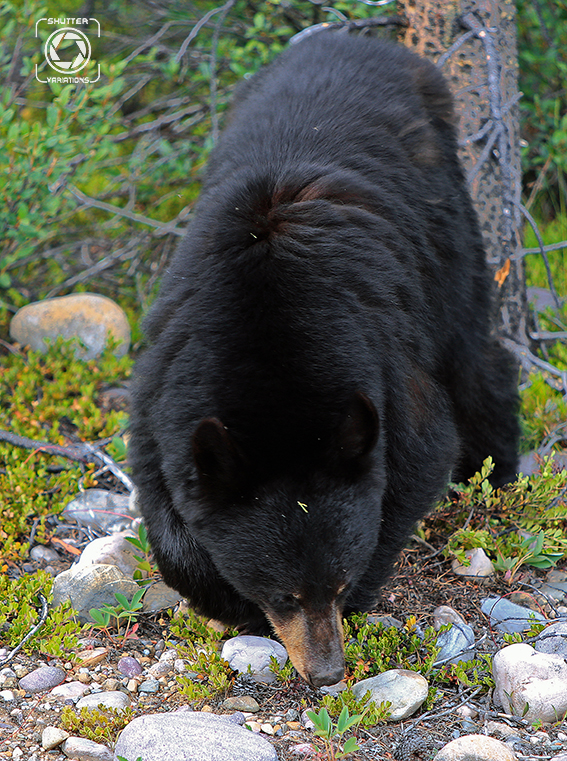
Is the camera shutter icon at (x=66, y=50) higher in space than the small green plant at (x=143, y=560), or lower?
higher

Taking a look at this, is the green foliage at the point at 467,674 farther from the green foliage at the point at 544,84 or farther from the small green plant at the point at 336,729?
the green foliage at the point at 544,84

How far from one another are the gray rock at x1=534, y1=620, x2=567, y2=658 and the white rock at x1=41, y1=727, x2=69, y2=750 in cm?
142

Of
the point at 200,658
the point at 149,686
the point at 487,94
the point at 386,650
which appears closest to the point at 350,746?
the point at 386,650

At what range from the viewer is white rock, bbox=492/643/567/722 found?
7.20 feet

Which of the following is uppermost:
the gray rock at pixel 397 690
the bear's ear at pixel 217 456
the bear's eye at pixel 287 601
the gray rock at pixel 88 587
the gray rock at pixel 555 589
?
the bear's ear at pixel 217 456

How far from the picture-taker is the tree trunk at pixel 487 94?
3.83 m

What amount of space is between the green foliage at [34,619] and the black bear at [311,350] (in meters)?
0.38

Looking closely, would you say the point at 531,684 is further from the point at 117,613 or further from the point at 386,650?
the point at 117,613

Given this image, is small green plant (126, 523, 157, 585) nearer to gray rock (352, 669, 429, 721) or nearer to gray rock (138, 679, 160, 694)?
gray rock (138, 679, 160, 694)

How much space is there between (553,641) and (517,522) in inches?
27.0

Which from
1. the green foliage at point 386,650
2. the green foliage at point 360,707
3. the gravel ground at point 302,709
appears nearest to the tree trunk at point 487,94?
the gravel ground at point 302,709

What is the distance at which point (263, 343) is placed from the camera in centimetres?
219

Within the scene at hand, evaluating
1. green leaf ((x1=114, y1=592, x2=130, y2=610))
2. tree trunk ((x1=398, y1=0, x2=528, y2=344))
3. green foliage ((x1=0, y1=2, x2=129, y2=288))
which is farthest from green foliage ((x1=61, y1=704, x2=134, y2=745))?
green foliage ((x1=0, y1=2, x2=129, y2=288))

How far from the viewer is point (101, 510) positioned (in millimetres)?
3215
